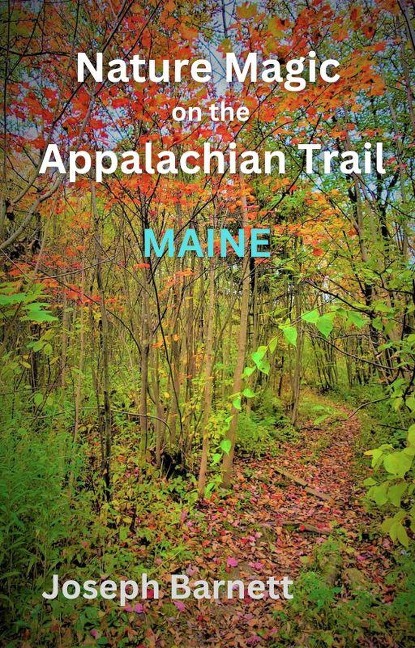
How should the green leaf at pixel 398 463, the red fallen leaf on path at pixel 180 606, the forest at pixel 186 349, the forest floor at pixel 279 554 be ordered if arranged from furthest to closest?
the red fallen leaf on path at pixel 180 606 → the forest floor at pixel 279 554 → the forest at pixel 186 349 → the green leaf at pixel 398 463

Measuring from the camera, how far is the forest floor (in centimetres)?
324

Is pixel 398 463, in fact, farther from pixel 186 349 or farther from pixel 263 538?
pixel 186 349

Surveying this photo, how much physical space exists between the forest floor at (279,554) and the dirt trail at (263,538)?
1 cm

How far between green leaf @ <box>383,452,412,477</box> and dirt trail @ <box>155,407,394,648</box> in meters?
2.89

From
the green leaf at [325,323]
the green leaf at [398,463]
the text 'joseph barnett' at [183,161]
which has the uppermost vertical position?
the text 'joseph barnett' at [183,161]

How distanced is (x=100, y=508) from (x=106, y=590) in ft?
3.34

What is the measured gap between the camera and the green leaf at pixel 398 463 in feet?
4.54

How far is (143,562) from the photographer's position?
388 cm

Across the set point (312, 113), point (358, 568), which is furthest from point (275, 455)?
point (312, 113)

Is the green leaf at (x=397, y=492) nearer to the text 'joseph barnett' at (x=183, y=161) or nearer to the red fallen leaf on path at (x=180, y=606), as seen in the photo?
the text 'joseph barnett' at (x=183, y=161)

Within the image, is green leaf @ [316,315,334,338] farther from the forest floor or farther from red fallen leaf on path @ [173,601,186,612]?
red fallen leaf on path @ [173,601,186,612]

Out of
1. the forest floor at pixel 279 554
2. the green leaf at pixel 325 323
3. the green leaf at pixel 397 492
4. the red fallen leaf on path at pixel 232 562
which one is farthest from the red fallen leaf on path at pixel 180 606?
the green leaf at pixel 325 323

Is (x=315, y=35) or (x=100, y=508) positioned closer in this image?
(x=315, y=35)

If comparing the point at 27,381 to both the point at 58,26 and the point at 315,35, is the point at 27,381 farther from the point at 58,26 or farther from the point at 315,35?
the point at 315,35
